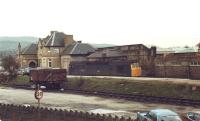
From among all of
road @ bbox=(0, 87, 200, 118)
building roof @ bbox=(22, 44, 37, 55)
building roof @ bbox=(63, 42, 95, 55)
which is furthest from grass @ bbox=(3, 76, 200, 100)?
building roof @ bbox=(22, 44, 37, 55)

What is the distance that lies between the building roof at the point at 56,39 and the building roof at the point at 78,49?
2.97 metres

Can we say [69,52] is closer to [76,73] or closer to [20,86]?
[76,73]

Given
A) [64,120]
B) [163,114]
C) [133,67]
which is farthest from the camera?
[133,67]

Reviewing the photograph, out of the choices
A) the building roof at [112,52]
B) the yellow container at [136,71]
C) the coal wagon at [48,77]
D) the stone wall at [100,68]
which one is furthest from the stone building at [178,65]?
the coal wagon at [48,77]

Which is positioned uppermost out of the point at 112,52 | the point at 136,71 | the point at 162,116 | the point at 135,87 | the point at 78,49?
the point at 78,49

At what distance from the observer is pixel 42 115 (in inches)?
1069

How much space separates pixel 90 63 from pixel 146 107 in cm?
3353

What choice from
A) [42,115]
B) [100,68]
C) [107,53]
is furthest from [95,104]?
[107,53]

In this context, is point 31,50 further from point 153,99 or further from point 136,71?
point 153,99

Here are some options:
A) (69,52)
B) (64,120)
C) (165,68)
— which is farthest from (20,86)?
(64,120)

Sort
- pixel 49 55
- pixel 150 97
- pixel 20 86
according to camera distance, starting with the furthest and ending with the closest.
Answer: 1. pixel 49 55
2. pixel 20 86
3. pixel 150 97

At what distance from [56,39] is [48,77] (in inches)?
1155

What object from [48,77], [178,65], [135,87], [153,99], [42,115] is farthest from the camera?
[48,77]

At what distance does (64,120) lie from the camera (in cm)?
2562
